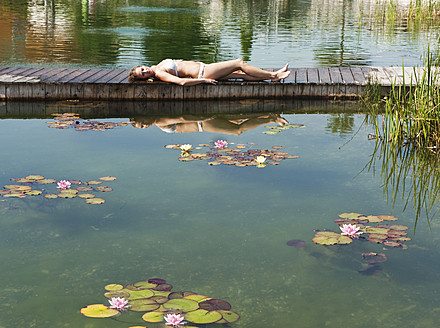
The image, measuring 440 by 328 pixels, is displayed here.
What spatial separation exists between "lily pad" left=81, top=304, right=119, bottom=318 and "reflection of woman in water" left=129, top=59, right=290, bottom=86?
15.6 ft

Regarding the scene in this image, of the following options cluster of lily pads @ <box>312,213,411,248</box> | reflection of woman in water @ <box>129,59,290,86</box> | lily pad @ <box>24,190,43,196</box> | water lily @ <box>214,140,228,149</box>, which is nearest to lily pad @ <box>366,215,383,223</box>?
cluster of lily pads @ <box>312,213,411,248</box>

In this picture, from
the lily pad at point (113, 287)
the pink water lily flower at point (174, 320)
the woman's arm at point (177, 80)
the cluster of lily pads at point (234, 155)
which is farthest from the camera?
the woman's arm at point (177, 80)

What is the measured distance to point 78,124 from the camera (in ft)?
21.0

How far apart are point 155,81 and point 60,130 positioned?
1.71 m

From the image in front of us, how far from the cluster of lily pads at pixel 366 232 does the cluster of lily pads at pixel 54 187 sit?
5.00 feet

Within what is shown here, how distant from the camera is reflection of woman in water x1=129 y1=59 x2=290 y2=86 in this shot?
7254 millimetres

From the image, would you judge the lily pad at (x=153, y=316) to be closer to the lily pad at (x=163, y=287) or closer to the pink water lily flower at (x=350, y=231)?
the lily pad at (x=163, y=287)

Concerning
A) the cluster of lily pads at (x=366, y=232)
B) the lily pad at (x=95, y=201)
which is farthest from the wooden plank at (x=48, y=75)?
the cluster of lily pads at (x=366, y=232)

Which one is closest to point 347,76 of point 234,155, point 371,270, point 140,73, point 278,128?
point 278,128

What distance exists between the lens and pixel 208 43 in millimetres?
14289

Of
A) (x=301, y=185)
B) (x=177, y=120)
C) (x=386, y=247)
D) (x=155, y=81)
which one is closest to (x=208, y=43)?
(x=155, y=81)

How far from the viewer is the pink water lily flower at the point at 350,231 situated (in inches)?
137

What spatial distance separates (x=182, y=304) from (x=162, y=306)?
91mm

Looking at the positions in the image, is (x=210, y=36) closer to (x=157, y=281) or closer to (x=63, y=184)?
(x=63, y=184)
